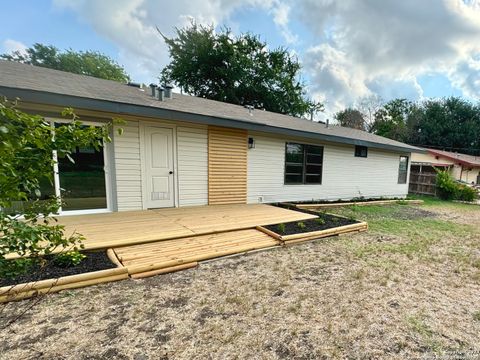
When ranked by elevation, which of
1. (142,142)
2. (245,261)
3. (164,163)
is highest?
(142,142)

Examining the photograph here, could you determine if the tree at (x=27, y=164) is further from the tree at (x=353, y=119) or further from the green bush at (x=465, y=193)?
the tree at (x=353, y=119)

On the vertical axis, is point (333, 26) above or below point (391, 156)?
above

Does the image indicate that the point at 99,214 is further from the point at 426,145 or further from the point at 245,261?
the point at 426,145

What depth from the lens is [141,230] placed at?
4.12 metres

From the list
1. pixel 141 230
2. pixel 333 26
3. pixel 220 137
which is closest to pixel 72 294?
pixel 141 230

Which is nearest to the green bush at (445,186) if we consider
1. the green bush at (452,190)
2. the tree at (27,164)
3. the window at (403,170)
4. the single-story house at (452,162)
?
the green bush at (452,190)

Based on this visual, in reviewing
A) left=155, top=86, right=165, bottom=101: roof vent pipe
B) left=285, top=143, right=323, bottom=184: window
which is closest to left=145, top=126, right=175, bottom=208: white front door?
left=155, top=86, right=165, bottom=101: roof vent pipe

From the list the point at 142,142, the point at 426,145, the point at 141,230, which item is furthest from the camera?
the point at 426,145

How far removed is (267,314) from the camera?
222 cm

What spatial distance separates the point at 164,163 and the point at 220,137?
1.65 metres

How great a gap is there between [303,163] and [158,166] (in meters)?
4.74

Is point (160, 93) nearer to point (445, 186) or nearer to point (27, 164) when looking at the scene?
point (27, 164)

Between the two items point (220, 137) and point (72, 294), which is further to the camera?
point (220, 137)

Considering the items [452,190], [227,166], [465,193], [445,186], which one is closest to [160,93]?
[227,166]
